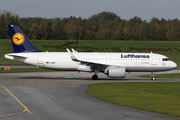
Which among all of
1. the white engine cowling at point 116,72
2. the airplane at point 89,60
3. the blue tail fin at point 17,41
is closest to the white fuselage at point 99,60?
the airplane at point 89,60

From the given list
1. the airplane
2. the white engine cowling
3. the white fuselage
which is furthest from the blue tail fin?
the white engine cowling

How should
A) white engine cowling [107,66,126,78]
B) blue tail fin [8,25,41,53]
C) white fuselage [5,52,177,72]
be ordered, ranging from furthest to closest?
blue tail fin [8,25,41,53]
white fuselage [5,52,177,72]
white engine cowling [107,66,126,78]

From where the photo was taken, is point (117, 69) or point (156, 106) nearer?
point (156, 106)

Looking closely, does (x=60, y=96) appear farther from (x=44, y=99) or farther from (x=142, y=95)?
(x=142, y=95)

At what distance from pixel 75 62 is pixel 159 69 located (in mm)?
13212

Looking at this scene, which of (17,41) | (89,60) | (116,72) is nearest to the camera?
(116,72)

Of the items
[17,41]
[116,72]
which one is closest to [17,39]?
[17,41]

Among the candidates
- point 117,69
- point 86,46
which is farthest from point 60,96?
point 86,46

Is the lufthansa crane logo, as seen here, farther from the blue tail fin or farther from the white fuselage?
the white fuselage

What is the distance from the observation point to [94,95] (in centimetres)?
2461

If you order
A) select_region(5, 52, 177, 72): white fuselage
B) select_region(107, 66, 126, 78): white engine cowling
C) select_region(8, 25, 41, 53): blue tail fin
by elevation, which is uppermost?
select_region(8, 25, 41, 53): blue tail fin

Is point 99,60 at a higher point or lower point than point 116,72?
higher

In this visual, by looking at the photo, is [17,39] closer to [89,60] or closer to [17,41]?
[17,41]

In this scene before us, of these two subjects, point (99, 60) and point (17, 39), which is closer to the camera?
point (99, 60)
